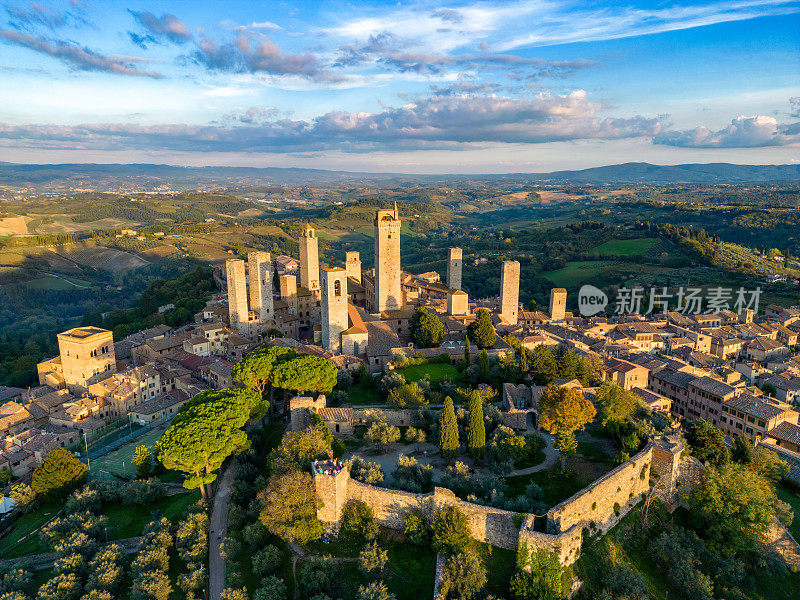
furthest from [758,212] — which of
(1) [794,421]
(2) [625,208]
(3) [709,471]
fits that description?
(3) [709,471]

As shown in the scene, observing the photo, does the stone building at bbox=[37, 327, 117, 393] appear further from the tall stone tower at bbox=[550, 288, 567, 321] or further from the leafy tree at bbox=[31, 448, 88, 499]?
the tall stone tower at bbox=[550, 288, 567, 321]

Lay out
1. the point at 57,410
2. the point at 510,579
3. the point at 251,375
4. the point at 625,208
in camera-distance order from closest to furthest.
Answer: the point at 510,579 < the point at 251,375 < the point at 57,410 < the point at 625,208

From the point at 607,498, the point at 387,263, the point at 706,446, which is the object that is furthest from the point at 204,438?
the point at 387,263

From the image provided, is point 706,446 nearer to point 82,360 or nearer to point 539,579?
point 539,579

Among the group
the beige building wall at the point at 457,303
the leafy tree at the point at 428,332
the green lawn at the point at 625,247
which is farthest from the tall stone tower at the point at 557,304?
the green lawn at the point at 625,247

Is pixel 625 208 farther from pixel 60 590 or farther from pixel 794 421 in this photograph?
pixel 60 590

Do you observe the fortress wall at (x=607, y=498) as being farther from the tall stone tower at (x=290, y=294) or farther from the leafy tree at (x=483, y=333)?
the tall stone tower at (x=290, y=294)
